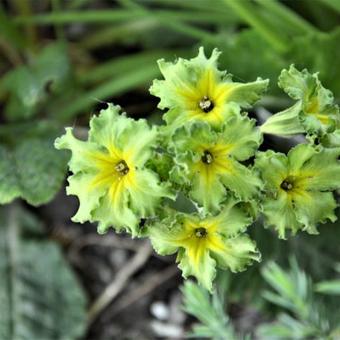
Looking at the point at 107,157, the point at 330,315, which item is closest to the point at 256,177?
the point at 107,157

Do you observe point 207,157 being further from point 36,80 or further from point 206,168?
point 36,80

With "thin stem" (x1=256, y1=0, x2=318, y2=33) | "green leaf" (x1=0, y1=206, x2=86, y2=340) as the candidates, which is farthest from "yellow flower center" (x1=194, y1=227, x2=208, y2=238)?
"green leaf" (x1=0, y1=206, x2=86, y2=340)

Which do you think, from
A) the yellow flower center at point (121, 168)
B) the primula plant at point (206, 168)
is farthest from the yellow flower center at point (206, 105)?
the yellow flower center at point (121, 168)

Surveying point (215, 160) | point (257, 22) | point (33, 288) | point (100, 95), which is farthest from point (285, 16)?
point (33, 288)

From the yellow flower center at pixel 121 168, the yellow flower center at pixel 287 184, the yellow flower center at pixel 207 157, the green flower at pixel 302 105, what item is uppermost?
the green flower at pixel 302 105

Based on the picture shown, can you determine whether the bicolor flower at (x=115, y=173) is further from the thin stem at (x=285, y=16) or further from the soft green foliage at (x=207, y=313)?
the thin stem at (x=285, y=16)

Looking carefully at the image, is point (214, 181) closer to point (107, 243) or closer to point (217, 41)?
point (217, 41)
